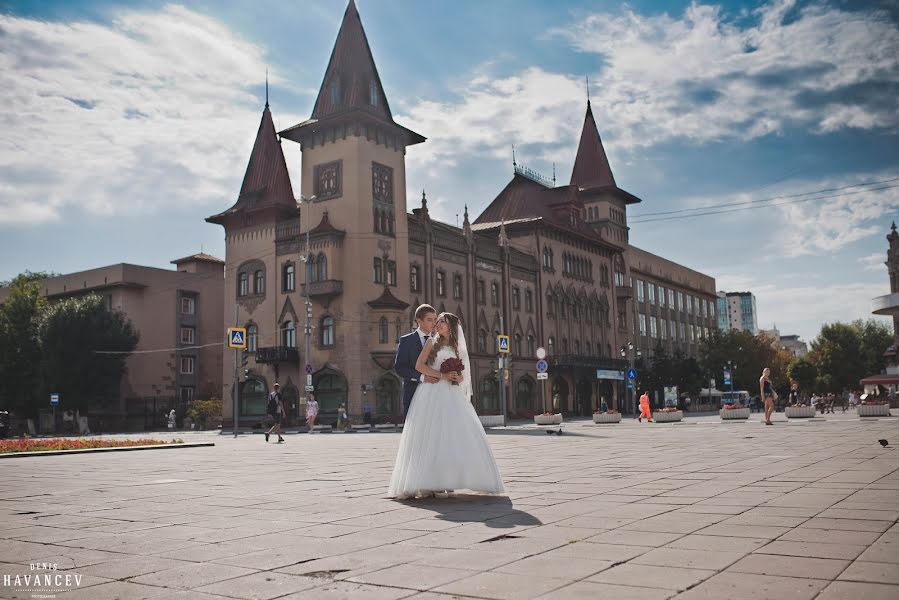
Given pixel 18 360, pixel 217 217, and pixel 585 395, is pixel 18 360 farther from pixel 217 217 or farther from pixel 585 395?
pixel 585 395

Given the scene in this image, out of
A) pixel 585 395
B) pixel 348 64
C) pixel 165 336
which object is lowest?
pixel 585 395

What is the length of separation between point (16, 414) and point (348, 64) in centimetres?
3471

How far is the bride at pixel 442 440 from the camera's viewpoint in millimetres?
8352

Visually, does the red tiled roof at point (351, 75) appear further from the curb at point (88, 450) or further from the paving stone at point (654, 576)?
the paving stone at point (654, 576)

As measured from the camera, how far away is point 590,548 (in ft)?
17.9

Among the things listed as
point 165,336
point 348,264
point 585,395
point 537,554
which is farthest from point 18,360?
point 537,554

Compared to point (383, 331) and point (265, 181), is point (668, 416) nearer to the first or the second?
point (383, 331)

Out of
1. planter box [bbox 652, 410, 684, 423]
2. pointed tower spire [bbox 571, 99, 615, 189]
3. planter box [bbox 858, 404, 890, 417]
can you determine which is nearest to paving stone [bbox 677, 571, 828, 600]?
planter box [bbox 858, 404, 890, 417]

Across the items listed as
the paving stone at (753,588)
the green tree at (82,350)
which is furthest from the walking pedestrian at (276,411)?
the green tree at (82,350)

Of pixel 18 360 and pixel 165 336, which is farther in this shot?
pixel 165 336

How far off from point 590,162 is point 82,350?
159ft

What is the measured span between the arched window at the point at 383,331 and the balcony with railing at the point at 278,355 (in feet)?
17.8

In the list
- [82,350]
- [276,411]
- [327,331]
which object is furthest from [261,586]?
[82,350]

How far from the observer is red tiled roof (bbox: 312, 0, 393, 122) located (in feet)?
173
